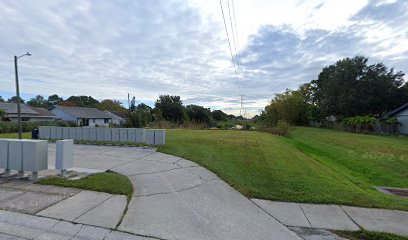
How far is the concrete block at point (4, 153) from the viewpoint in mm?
6340

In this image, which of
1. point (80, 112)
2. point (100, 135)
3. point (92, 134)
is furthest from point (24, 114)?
point (100, 135)

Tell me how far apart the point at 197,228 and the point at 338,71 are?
143ft

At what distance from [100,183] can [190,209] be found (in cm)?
258

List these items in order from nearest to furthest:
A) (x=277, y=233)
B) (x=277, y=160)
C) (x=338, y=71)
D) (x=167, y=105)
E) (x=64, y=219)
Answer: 1. (x=277, y=233)
2. (x=64, y=219)
3. (x=277, y=160)
4. (x=338, y=71)
5. (x=167, y=105)

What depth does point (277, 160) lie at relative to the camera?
9.12 meters

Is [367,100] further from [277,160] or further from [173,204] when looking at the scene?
[173,204]

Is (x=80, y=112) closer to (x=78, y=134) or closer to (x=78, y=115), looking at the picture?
(x=78, y=115)

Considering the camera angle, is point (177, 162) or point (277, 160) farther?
point (277, 160)

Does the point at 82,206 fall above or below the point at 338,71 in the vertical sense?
below

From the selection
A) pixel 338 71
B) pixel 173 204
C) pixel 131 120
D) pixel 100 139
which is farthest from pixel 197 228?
pixel 338 71

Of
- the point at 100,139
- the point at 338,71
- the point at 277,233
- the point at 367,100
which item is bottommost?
the point at 277,233

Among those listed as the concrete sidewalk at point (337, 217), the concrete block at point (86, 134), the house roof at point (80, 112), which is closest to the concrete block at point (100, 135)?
the concrete block at point (86, 134)

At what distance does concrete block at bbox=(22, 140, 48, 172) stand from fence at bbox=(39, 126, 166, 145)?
6.10m

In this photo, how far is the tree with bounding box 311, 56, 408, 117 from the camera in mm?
35594
